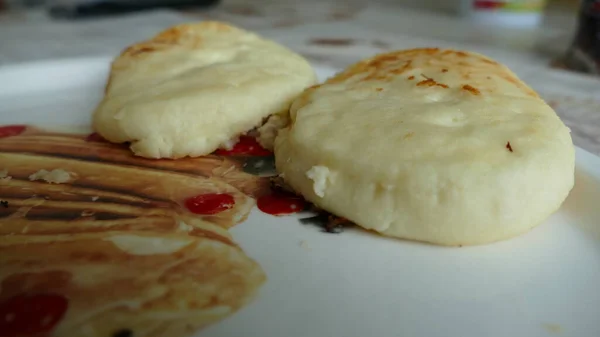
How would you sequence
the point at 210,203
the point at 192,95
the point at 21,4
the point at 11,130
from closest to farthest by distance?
1. the point at 210,203
2. the point at 192,95
3. the point at 11,130
4. the point at 21,4

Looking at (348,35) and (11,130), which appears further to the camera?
(348,35)

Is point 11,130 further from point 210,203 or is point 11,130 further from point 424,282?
point 424,282

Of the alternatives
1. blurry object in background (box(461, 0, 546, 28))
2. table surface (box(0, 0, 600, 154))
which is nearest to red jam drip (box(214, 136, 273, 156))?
table surface (box(0, 0, 600, 154))

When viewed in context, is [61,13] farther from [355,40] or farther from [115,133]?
[115,133]

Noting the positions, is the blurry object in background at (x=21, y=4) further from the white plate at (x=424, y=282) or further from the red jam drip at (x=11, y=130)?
the white plate at (x=424, y=282)

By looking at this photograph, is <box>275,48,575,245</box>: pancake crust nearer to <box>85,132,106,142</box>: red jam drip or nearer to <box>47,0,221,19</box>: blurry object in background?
<box>85,132,106,142</box>: red jam drip

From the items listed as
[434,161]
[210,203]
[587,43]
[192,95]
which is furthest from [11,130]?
[587,43]
